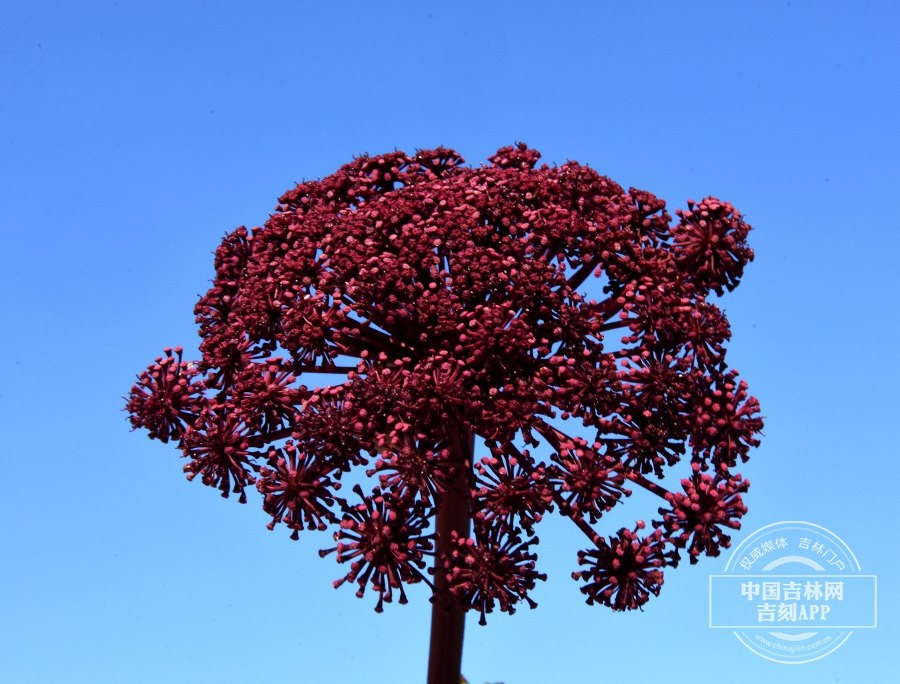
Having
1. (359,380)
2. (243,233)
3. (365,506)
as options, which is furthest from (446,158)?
(365,506)

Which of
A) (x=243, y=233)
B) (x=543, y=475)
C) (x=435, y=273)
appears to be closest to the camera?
(x=543, y=475)

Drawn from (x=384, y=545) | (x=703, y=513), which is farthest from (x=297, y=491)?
(x=703, y=513)

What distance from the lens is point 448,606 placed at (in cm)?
998

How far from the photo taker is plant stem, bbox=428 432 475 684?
10211 millimetres

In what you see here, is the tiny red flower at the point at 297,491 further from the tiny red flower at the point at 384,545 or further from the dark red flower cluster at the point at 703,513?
the dark red flower cluster at the point at 703,513

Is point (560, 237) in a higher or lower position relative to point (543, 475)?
higher

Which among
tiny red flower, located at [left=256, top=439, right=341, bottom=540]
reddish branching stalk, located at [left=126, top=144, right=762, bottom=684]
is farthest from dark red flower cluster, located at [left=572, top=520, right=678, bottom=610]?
tiny red flower, located at [left=256, top=439, right=341, bottom=540]

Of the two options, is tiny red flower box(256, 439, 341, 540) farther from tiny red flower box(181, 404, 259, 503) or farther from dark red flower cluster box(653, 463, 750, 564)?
dark red flower cluster box(653, 463, 750, 564)

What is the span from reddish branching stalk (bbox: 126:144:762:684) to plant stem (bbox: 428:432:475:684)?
2 cm

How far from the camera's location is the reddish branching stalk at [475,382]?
950 cm

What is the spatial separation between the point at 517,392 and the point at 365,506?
1.61m

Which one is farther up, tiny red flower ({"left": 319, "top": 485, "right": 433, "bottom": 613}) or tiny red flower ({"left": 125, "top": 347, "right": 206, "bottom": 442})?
tiny red flower ({"left": 125, "top": 347, "right": 206, "bottom": 442})

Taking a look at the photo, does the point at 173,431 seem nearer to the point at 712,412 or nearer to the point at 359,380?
the point at 359,380

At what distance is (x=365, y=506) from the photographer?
9539 millimetres
